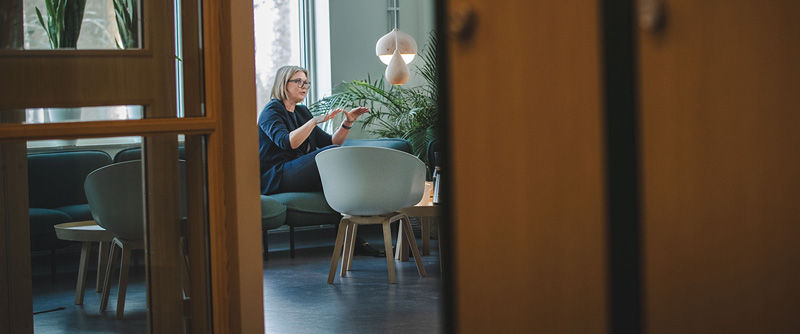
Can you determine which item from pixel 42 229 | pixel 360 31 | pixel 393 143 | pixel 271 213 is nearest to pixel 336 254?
pixel 271 213

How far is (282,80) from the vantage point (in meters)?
5.46

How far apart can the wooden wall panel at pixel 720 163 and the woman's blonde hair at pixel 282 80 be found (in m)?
4.41

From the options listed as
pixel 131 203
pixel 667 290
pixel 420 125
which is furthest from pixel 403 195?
pixel 667 290

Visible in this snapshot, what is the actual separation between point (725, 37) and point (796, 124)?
188mm

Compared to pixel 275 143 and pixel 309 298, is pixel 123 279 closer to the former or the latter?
pixel 309 298

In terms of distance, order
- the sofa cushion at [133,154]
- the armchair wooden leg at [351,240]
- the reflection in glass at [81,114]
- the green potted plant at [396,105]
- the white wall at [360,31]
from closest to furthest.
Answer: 1. the reflection in glass at [81,114]
2. the sofa cushion at [133,154]
3. the armchair wooden leg at [351,240]
4. the green potted plant at [396,105]
5. the white wall at [360,31]

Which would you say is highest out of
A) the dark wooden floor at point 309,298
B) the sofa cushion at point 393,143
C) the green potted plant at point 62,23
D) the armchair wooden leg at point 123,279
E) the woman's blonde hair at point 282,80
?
the woman's blonde hair at point 282,80

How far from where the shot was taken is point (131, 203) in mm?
1621

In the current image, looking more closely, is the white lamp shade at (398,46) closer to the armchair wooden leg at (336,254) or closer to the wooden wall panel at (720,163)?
the armchair wooden leg at (336,254)

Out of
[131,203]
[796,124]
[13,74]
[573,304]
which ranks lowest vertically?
[573,304]

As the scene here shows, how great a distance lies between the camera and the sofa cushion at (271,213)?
4.96 meters

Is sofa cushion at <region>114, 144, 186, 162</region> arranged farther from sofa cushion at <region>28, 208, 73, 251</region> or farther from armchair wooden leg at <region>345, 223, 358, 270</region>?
armchair wooden leg at <region>345, 223, 358, 270</region>

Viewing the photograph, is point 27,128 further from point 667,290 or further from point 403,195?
point 403,195

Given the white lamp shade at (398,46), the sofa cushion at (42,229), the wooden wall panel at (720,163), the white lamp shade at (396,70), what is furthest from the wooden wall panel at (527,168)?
the white lamp shade at (398,46)
